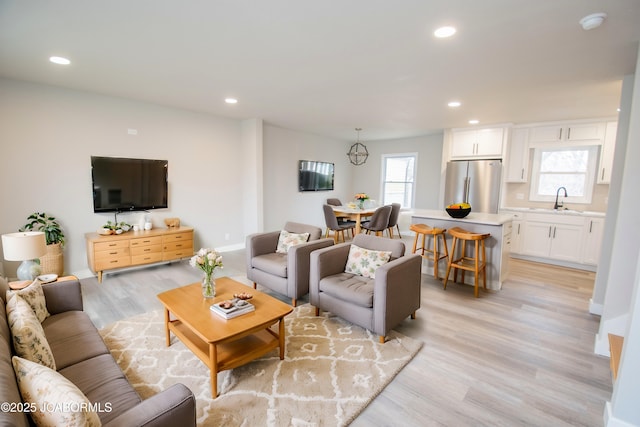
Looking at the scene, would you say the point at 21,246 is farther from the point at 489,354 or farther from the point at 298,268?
the point at 489,354

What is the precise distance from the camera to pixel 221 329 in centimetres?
197

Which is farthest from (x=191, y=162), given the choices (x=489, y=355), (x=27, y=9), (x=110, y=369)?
(x=489, y=355)

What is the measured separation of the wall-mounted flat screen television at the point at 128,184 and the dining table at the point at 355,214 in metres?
3.31

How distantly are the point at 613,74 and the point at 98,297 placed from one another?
599 cm

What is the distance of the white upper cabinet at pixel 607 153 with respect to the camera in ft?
15.3

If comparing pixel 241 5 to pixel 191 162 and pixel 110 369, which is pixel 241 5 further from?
pixel 191 162

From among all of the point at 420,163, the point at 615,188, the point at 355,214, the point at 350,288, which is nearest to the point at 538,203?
the point at 420,163

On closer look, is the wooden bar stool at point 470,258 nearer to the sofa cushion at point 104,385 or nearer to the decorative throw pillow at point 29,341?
the sofa cushion at point 104,385

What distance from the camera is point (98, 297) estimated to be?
3.42 m

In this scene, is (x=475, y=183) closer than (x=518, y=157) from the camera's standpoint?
No

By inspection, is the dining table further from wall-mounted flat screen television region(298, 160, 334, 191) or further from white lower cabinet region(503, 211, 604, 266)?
white lower cabinet region(503, 211, 604, 266)

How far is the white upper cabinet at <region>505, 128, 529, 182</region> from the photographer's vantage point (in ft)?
17.7

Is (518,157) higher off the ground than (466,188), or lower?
higher

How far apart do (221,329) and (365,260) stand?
1.53 metres
